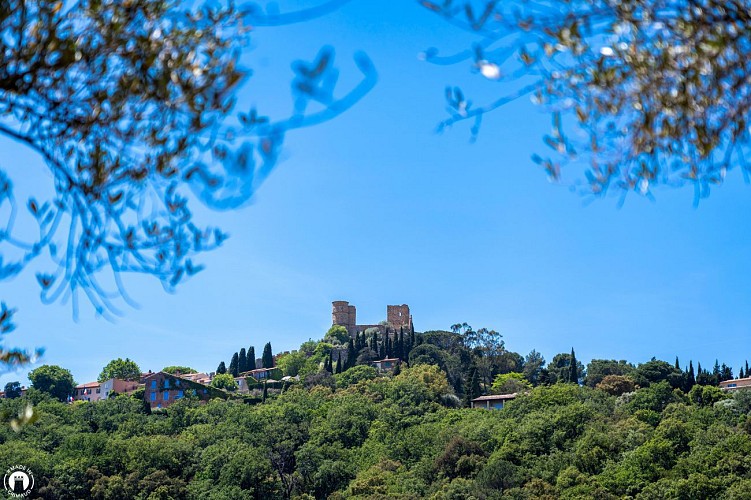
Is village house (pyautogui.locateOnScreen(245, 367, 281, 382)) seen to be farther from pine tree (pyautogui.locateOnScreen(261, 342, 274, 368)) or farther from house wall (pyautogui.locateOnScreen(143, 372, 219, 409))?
house wall (pyautogui.locateOnScreen(143, 372, 219, 409))

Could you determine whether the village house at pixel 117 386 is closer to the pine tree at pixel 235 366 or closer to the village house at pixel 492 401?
the pine tree at pixel 235 366

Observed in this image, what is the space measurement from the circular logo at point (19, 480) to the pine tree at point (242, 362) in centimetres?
3097

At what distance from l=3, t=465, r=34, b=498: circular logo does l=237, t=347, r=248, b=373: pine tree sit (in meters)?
31.0

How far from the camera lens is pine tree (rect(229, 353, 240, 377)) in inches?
2502

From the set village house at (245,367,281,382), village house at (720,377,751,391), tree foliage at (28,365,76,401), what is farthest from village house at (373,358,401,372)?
tree foliage at (28,365,76,401)

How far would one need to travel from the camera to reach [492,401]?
46312mm

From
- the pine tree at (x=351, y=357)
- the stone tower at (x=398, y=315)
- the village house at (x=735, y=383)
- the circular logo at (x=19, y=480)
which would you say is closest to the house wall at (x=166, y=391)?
the pine tree at (x=351, y=357)

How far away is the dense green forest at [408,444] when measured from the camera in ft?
91.5

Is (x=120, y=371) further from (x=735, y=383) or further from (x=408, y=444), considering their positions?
(x=735, y=383)

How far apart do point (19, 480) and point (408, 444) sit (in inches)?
657

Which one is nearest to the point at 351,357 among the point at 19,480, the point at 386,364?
the point at 386,364

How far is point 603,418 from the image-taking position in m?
34.1

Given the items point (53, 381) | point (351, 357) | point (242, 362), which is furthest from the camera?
point (242, 362)

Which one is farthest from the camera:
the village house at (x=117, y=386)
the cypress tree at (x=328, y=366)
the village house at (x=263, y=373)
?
the village house at (x=263, y=373)
